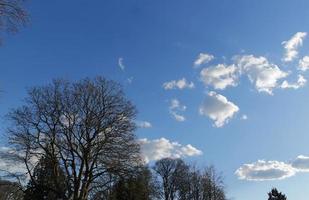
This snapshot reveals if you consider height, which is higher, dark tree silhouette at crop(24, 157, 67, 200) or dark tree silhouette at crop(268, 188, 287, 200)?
dark tree silhouette at crop(268, 188, 287, 200)

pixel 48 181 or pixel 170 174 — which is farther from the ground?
pixel 170 174

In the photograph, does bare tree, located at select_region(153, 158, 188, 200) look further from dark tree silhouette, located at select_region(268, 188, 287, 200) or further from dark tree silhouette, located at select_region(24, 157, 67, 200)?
dark tree silhouette, located at select_region(24, 157, 67, 200)

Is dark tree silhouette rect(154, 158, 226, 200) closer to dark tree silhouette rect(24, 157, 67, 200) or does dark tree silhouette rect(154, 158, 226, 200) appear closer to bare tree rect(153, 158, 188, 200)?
bare tree rect(153, 158, 188, 200)

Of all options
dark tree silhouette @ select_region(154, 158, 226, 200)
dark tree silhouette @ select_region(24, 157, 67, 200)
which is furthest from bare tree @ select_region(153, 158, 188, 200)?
dark tree silhouette @ select_region(24, 157, 67, 200)

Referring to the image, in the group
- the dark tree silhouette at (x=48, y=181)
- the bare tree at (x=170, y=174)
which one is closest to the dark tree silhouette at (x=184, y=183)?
the bare tree at (x=170, y=174)

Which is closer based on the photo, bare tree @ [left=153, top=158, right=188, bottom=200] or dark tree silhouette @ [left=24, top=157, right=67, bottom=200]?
dark tree silhouette @ [left=24, top=157, right=67, bottom=200]

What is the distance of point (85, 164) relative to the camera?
37.2 meters

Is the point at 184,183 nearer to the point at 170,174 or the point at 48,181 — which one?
the point at 170,174

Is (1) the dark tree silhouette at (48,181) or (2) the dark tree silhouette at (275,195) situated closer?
(1) the dark tree silhouette at (48,181)

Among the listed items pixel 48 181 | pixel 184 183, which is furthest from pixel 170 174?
pixel 48 181

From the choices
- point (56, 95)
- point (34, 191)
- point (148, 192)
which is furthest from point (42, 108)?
point (148, 192)

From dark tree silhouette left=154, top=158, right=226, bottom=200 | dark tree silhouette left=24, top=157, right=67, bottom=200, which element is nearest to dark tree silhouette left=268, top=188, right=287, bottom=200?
dark tree silhouette left=154, top=158, right=226, bottom=200

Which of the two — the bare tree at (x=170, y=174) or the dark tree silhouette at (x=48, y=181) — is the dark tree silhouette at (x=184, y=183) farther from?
the dark tree silhouette at (x=48, y=181)

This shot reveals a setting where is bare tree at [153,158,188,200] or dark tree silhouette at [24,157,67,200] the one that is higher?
bare tree at [153,158,188,200]
